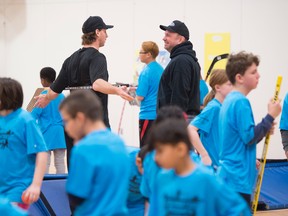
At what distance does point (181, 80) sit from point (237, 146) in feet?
4.24

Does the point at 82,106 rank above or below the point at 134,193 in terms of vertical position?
above

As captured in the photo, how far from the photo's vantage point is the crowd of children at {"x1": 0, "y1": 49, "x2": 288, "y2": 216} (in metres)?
2.44

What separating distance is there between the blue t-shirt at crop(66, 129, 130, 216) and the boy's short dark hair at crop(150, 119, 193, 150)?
0.59 feet

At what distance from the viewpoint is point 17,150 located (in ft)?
11.2

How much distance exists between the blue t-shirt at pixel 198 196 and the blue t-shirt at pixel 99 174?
24 centimetres

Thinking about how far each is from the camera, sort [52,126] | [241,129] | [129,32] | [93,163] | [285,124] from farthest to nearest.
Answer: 1. [129,32]
2. [52,126]
3. [285,124]
4. [241,129]
5. [93,163]

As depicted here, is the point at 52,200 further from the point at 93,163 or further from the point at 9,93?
the point at 93,163

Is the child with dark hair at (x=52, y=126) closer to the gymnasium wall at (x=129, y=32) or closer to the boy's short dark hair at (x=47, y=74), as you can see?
the boy's short dark hair at (x=47, y=74)

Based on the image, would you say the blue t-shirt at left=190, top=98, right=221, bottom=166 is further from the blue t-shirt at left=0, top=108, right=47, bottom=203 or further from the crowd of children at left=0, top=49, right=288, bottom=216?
the blue t-shirt at left=0, top=108, right=47, bottom=203

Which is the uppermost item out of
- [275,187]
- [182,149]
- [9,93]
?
[9,93]

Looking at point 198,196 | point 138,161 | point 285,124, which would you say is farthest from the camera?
point 285,124

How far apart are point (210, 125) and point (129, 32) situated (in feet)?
20.0

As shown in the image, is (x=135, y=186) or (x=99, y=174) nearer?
(x=99, y=174)

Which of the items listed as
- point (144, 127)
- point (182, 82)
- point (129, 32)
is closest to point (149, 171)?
point (182, 82)
